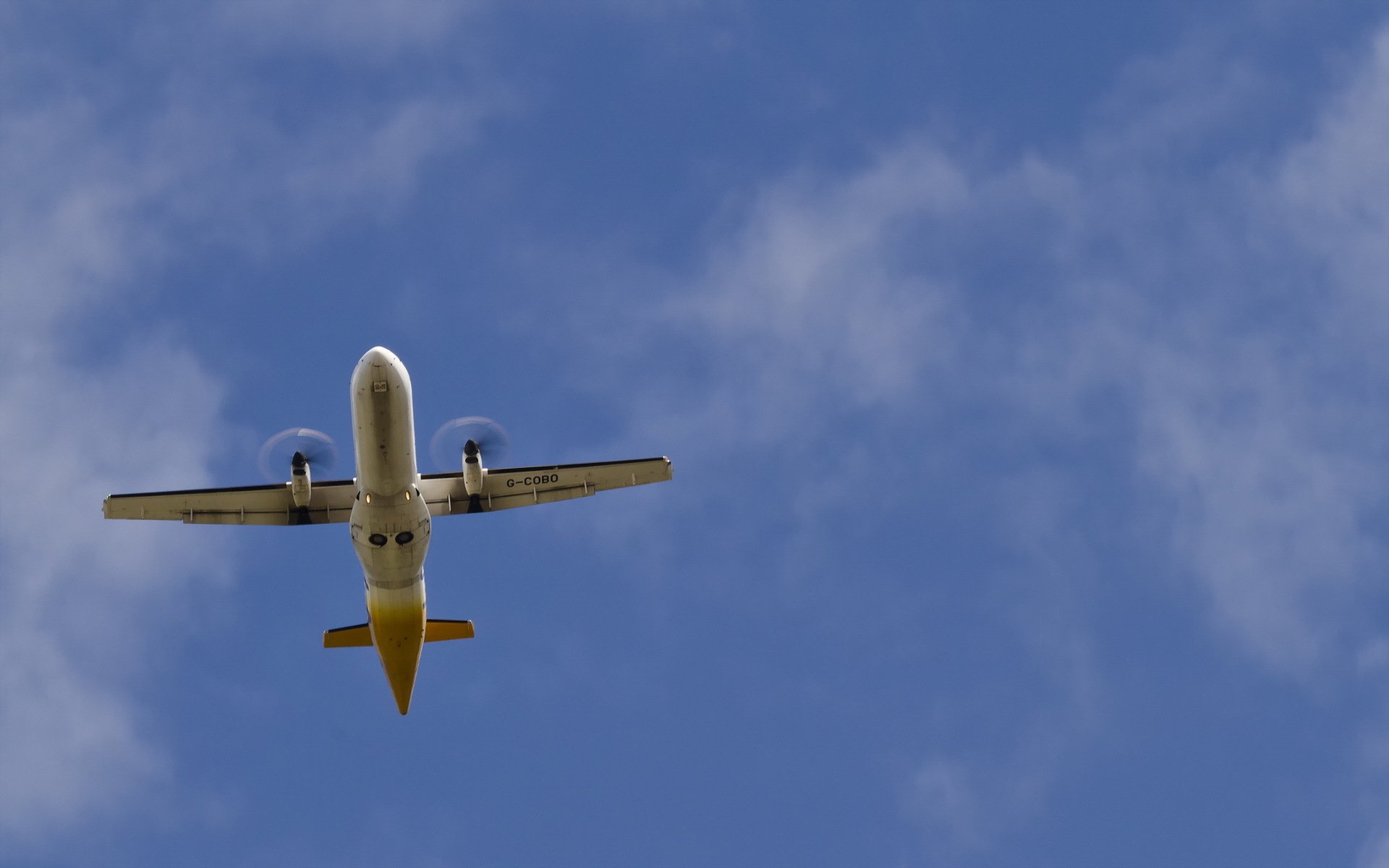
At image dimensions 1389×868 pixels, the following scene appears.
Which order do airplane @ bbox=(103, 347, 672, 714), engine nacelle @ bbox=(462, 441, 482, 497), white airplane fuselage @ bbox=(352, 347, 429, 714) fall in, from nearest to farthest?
white airplane fuselage @ bbox=(352, 347, 429, 714) → airplane @ bbox=(103, 347, 672, 714) → engine nacelle @ bbox=(462, 441, 482, 497)

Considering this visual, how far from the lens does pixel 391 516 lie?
130ft

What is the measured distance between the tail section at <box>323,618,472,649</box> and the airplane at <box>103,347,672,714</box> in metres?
0.02

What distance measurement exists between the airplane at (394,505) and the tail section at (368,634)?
0.07 feet

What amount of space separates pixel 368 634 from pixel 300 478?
5713 millimetres

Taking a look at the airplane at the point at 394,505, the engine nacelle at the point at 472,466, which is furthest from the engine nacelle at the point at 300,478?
the engine nacelle at the point at 472,466

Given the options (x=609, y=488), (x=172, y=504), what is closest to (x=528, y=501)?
(x=609, y=488)

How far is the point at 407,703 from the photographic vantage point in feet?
146

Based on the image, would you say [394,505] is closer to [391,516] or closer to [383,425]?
[391,516]

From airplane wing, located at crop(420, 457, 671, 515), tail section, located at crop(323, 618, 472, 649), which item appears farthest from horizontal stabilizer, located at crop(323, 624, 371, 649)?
airplane wing, located at crop(420, 457, 671, 515)

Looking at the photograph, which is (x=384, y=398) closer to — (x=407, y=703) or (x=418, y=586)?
(x=418, y=586)

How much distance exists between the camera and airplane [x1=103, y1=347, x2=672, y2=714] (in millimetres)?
39406

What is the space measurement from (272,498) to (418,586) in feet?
16.6

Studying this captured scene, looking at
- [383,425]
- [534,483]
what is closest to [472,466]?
[534,483]

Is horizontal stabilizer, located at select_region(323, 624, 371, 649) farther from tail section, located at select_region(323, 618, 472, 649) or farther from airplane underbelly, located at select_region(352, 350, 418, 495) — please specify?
airplane underbelly, located at select_region(352, 350, 418, 495)
